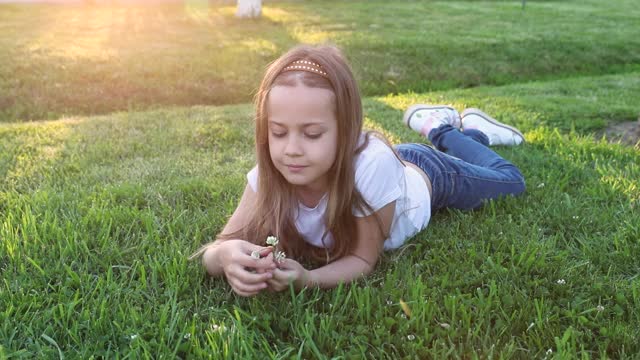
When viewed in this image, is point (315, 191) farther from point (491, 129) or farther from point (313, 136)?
point (491, 129)

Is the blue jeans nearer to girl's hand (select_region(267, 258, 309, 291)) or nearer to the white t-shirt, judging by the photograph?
the white t-shirt

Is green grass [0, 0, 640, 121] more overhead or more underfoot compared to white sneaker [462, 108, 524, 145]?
more underfoot

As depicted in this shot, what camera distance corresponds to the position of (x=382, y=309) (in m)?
2.14

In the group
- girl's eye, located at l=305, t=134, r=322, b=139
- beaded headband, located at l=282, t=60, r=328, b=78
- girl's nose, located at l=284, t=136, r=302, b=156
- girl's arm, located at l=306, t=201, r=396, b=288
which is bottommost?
girl's arm, located at l=306, t=201, r=396, b=288

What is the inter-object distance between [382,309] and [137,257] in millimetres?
1063

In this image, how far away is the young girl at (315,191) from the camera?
7.07ft

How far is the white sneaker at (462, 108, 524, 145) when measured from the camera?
13.9 feet

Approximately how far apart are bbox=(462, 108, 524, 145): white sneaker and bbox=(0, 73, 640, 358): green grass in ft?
1.13

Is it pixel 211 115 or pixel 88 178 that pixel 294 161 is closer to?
pixel 88 178

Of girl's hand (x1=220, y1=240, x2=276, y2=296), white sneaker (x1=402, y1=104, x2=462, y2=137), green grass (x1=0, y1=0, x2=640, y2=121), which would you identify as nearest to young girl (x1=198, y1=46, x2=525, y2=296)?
girl's hand (x1=220, y1=240, x2=276, y2=296)

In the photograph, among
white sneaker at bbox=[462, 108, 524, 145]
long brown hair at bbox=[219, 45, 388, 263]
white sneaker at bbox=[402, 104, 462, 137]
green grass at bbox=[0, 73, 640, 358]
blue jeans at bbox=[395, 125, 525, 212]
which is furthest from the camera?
white sneaker at bbox=[462, 108, 524, 145]

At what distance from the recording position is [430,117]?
13.6 feet

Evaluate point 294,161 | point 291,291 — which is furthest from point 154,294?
point 294,161

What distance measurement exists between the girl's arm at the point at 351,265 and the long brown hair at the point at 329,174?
5 centimetres
